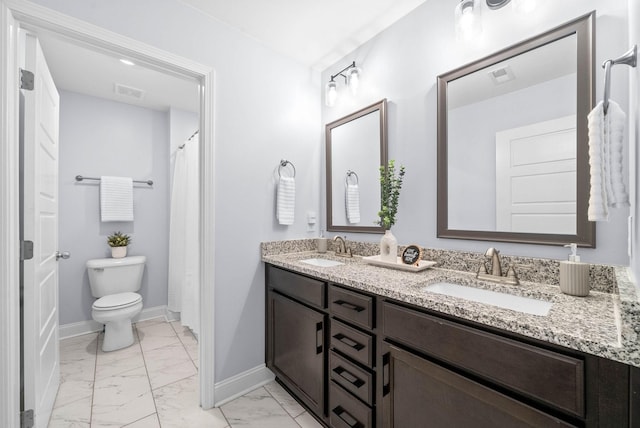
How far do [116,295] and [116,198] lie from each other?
983 millimetres

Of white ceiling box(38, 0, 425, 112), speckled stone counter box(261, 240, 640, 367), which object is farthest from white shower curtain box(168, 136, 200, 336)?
speckled stone counter box(261, 240, 640, 367)

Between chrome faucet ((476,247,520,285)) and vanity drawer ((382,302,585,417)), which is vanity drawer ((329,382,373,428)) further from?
chrome faucet ((476,247,520,285))

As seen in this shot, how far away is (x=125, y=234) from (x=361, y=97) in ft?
9.21

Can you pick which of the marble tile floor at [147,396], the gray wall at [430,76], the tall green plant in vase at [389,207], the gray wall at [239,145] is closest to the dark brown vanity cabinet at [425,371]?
the marble tile floor at [147,396]

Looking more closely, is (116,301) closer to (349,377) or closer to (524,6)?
(349,377)

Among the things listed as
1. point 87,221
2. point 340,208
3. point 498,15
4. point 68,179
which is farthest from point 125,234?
point 498,15

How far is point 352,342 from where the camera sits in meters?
1.31

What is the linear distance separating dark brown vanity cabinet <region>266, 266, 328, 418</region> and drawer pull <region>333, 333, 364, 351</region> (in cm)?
11

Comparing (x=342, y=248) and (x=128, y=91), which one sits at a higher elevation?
(x=128, y=91)

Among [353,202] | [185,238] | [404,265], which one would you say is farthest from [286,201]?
[185,238]

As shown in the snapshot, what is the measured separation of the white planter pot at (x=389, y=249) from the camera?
5.35 ft

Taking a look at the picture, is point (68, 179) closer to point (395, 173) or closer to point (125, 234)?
point (125, 234)

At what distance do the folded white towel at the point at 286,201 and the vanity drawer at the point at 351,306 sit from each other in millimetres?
806

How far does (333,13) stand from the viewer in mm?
1745
